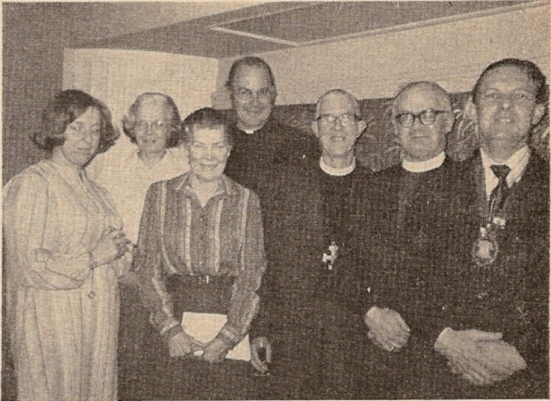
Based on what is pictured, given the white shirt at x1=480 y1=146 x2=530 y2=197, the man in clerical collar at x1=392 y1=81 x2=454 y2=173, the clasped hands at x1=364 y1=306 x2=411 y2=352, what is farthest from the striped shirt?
the white shirt at x1=480 y1=146 x2=530 y2=197

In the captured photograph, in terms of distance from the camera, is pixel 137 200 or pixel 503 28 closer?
pixel 503 28

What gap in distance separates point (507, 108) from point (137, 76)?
36.9 inches

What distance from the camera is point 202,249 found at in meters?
1.77

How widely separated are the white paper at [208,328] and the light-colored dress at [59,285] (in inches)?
7.7

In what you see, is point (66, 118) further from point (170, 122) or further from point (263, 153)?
point (263, 153)

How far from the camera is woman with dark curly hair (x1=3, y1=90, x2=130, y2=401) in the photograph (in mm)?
1761

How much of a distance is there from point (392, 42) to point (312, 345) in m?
0.80

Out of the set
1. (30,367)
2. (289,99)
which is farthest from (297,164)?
(30,367)

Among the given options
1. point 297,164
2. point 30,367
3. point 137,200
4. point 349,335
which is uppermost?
point 297,164

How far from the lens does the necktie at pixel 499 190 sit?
1697 mm

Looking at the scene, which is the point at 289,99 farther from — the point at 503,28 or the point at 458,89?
the point at 503,28

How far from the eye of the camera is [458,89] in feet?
5.55

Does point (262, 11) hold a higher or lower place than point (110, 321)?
higher

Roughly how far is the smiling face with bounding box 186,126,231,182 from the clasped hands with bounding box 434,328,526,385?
0.72m
